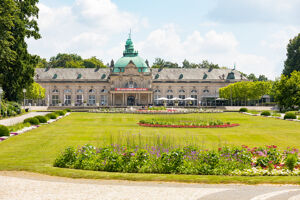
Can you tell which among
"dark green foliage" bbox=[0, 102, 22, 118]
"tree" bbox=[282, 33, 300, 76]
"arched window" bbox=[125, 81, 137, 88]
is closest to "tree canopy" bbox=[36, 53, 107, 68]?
"arched window" bbox=[125, 81, 137, 88]

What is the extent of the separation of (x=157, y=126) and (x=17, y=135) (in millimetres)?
14046

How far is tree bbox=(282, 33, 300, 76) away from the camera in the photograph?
98.7 meters

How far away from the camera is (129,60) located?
109m

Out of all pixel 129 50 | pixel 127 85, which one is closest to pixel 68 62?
pixel 129 50

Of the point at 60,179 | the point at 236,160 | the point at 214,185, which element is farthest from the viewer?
the point at 236,160

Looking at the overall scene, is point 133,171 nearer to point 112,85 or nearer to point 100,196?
point 100,196

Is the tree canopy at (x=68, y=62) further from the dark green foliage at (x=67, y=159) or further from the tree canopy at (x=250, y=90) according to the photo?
the dark green foliage at (x=67, y=159)

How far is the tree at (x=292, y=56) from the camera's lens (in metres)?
98.7

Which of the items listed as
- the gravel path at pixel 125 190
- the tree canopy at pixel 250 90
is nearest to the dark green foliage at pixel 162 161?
the gravel path at pixel 125 190

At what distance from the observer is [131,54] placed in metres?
114

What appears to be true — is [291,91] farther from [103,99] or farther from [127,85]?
[103,99]

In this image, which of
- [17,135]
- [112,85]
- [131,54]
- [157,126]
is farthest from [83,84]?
[17,135]

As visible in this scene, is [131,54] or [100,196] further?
[131,54]

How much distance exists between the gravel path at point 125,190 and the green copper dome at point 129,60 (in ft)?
312
